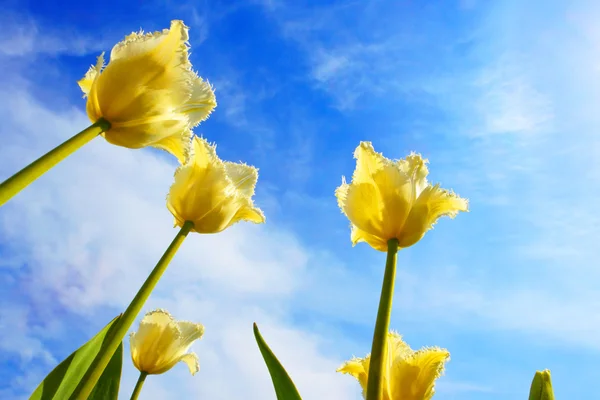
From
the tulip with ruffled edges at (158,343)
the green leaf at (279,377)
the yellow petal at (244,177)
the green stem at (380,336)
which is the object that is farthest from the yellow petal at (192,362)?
the green stem at (380,336)

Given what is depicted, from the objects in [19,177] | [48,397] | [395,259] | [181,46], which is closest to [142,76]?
[181,46]

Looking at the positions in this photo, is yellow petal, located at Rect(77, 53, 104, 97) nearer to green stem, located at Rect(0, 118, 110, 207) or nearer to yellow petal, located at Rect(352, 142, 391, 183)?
green stem, located at Rect(0, 118, 110, 207)

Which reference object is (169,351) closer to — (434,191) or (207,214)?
(207,214)

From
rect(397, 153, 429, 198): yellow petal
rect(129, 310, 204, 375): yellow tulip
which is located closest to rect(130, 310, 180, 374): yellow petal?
rect(129, 310, 204, 375): yellow tulip

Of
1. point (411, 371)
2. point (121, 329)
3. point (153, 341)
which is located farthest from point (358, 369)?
point (153, 341)

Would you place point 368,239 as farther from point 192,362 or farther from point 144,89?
point 192,362
